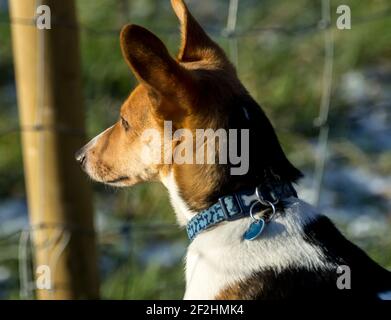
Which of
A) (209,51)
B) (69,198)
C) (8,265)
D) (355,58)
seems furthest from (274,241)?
(355,58)

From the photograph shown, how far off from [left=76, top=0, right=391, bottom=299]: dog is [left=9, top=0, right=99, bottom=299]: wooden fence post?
788 mm

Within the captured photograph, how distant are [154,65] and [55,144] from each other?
99cm

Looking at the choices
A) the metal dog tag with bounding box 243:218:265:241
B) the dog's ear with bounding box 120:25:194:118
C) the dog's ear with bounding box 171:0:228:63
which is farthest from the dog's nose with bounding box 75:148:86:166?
the metal dog tag with bounding box 243:218:265:241

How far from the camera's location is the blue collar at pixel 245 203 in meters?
2.79

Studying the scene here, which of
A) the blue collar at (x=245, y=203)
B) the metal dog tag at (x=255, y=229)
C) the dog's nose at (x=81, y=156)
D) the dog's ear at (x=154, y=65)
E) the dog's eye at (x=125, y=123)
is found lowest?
the metal dog tag at (x=255, y=229)

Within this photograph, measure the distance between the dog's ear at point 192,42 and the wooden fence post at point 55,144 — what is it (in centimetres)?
53

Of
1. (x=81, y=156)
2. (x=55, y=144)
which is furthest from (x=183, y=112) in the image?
(x=55, y=144)

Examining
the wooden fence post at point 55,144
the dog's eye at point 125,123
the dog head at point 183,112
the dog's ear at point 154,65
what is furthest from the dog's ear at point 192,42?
the wooden fence post at point 55,144

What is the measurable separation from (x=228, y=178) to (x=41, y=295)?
3.73 feet

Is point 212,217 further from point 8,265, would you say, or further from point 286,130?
point 286,130

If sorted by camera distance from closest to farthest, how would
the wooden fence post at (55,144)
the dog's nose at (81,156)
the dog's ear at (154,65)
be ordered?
the dog's ear at (154,65)
the dog's nose at (81,156)
the wooden fence post at (55,144)

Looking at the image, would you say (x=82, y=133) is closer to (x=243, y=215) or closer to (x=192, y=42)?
(x=192, y=42)

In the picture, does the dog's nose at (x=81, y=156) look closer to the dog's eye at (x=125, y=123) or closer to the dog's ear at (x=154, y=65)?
the dog's eye at (x=125, y=123)

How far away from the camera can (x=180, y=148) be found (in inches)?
114
